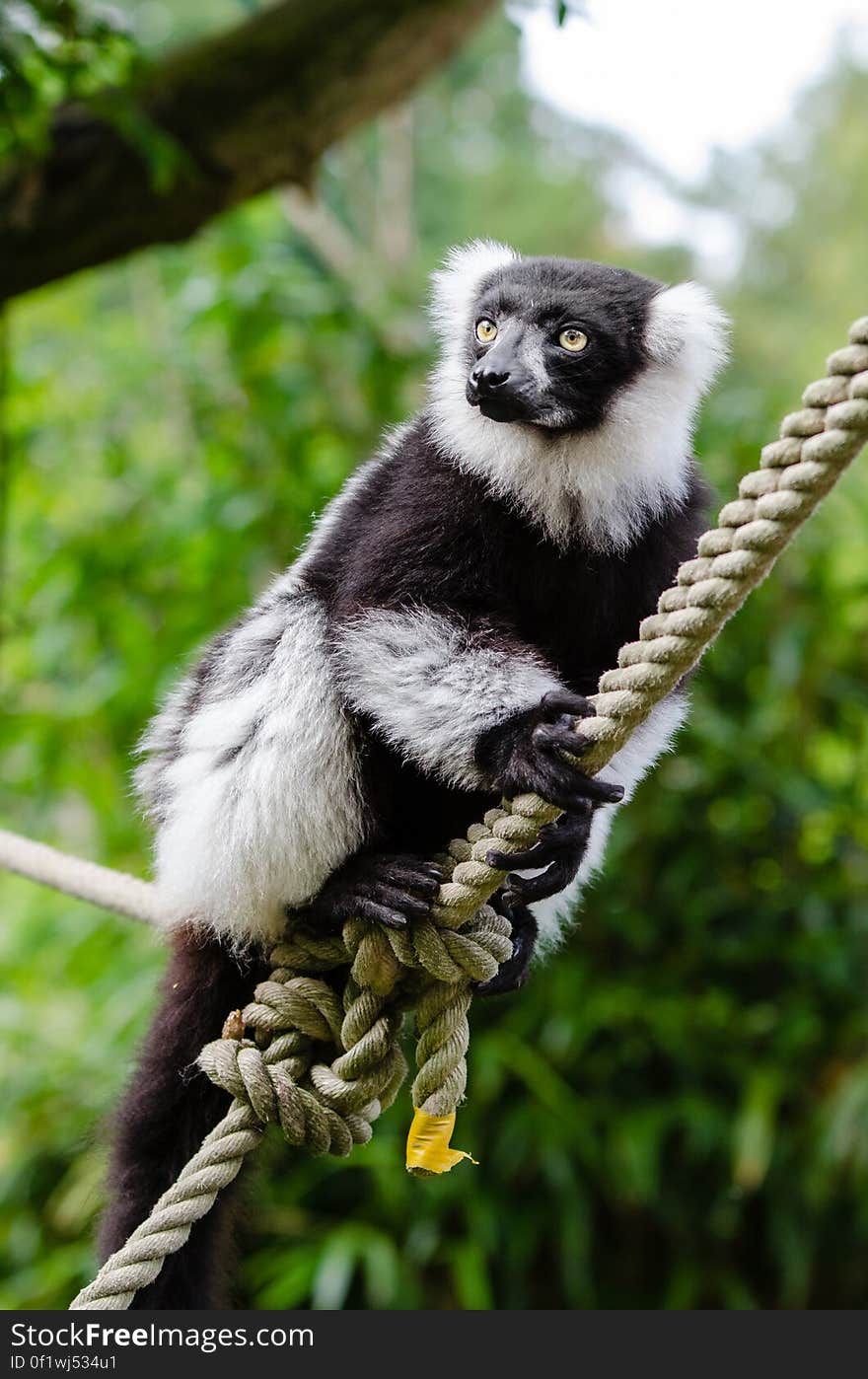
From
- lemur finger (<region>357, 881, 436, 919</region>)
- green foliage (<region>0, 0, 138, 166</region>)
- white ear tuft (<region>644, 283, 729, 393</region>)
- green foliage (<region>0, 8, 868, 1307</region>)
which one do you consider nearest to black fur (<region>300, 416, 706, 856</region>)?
lemur finger (<region>357, 881, 436, 919</region>)

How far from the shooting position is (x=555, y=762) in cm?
211

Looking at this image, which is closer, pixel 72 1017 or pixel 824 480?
pixel 824 480

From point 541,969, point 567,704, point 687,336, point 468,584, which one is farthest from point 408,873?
point 541,969

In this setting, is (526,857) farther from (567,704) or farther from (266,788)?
(266,788)

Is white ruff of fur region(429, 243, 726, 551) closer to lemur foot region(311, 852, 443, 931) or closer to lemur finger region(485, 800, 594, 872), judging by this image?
lemur finger region(485, 800, 594, 872)

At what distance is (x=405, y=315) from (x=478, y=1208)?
362 centimetres

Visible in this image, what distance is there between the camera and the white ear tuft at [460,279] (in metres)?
3.07

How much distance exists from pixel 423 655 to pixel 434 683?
0.20 ft

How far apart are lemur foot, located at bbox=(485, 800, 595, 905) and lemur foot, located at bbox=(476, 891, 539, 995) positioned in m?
0.04

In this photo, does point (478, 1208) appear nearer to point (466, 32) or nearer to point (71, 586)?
point (71, 586)

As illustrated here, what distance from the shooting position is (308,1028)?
2346 millimetres

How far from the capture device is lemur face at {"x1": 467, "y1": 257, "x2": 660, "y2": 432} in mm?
2594

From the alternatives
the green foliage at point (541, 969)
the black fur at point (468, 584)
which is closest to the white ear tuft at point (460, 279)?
the black fur at point (468, 584)

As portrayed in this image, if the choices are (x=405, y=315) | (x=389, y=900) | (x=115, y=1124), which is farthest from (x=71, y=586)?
(x=389, y=900)
